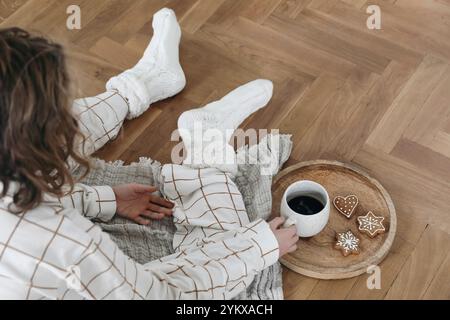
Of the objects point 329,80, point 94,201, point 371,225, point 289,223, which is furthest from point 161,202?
point 329,80

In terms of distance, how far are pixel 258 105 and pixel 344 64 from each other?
247mm

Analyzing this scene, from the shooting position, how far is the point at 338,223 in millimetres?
1099

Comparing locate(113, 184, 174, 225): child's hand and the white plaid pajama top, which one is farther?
locate(113, 184, 174, 225): child's hand

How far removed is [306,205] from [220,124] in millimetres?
262

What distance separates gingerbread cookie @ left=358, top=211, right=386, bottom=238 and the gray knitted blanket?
6.4 inches

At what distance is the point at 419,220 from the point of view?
1.13 m

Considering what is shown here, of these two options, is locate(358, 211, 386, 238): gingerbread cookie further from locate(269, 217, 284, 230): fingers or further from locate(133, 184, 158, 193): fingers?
locate(133, 184, 158, 193): fingers

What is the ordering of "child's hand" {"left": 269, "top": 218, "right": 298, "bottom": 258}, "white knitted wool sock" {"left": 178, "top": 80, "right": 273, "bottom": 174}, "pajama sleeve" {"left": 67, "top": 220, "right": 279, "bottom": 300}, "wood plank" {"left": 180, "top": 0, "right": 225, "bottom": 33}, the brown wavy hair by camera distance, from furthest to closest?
1. "wood plank" {"left": 180, "top": 0, "right": 225, "bottom": 33}
2. "white knitted wool sock" {"left": 178, "top": 80, "right": 273, "bottom": 174}
3. "child's hand" {"left": 269, "top": 218, "right": 298, "bottom": 258}
4. "pajama sleeve" {"left": 67, "top": 220, "right": 279, "bottom": 300}
5. the brown wavy hair

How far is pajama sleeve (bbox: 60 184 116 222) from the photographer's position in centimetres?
104

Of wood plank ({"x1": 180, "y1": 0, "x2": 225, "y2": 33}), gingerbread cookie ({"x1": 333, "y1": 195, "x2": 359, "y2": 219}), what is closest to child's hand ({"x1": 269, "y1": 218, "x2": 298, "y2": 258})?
gingerbread cookie ({"x1": 333, "y1": 195, "x2": 359, "y2": 219})

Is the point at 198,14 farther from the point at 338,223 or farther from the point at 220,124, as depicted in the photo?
the point at 338,223

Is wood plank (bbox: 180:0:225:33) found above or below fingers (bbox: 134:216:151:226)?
above
